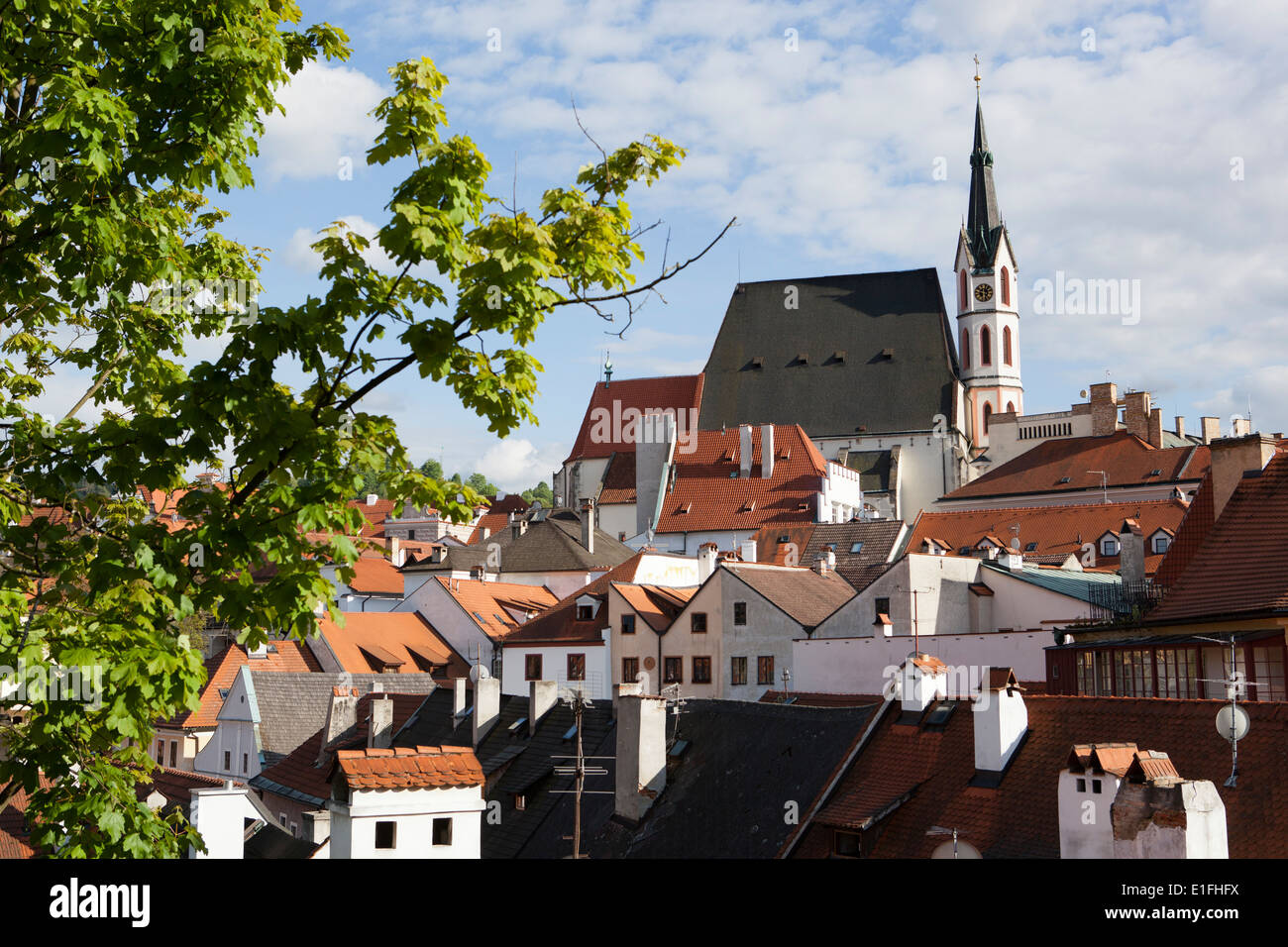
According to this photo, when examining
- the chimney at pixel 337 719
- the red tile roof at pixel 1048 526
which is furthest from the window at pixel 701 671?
the red tile roof at pixel 1048 526

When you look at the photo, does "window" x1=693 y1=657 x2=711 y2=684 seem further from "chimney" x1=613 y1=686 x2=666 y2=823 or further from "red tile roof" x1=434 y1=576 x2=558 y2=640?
"chimney" x1=613 y1=686 x2=666 y2=823

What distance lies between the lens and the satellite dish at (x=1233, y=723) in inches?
653

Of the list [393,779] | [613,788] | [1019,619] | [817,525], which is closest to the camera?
[393,779]

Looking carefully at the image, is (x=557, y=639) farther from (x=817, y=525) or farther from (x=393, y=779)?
(x=393, y=779)

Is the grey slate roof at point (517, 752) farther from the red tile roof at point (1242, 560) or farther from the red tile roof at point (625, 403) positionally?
the red tile roof at point (625, 403)

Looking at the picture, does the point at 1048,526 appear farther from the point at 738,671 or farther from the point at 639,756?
the point at 639,756

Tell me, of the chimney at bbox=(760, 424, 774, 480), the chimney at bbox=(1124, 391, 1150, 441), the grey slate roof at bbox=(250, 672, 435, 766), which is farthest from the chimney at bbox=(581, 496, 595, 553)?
the chimney at bbox=(1124, 391, 1150, 441)

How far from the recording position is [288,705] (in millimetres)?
43656

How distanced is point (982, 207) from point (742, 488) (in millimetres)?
48199

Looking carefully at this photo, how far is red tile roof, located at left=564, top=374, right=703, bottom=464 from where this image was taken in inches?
4309

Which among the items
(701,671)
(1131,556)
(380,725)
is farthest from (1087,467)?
(380,725)
